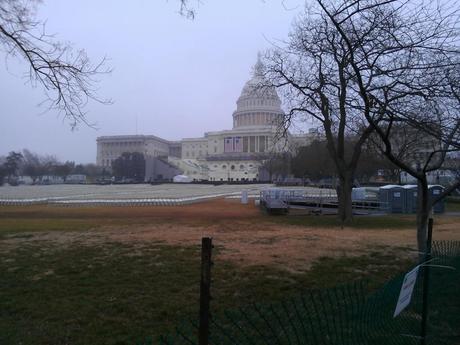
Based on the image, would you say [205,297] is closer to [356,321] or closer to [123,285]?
[356,321]

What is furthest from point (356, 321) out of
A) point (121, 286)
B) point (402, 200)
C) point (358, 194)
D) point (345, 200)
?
point (358, 194)

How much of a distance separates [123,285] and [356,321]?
479 centimetres

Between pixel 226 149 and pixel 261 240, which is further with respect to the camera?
pixel 226 149

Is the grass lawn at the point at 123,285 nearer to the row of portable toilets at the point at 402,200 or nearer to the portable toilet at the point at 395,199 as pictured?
the portable toilet at the point at 395,199

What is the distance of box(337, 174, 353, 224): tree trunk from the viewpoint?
81.3 ft

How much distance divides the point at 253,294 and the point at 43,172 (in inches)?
5740

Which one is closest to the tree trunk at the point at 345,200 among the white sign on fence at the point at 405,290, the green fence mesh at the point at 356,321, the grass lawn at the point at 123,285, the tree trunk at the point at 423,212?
the grass lawn at the point at 123,285

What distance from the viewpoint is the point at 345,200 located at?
81.9ft

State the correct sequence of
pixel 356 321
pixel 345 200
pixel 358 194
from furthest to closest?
pixel 358 194 → pixel 345 200 → pixel 356 321

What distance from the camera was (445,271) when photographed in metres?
6.35

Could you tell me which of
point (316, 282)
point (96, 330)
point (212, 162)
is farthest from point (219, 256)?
point (212, 162)

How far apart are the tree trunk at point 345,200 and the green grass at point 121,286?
12.0 m

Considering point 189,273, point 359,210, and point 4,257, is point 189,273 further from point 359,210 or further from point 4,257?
point 359,210

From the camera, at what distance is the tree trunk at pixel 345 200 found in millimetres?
24766
